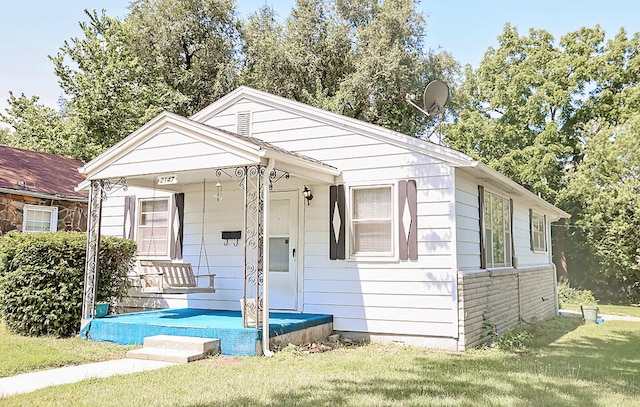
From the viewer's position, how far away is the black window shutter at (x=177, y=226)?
9.93 meters

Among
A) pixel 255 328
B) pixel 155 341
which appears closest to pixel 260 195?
pixel 255 328

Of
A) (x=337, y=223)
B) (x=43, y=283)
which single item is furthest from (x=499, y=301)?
(x=43, y=283)

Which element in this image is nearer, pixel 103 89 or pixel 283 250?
pixel 283 250

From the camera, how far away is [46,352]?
22.5ft

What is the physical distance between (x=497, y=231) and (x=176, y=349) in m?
6.56

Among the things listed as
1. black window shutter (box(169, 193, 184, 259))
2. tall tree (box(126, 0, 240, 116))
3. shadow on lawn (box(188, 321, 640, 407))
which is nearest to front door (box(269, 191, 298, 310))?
black window shutter (box(169, 193, 184, 259))

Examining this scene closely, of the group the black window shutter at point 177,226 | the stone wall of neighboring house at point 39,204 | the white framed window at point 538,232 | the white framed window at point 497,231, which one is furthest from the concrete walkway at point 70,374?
the white framed window at point 538,232

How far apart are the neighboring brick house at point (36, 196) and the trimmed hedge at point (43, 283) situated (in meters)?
3.97

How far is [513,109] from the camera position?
23.5 m

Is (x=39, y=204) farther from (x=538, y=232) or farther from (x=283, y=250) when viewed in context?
(x=538, y=232)

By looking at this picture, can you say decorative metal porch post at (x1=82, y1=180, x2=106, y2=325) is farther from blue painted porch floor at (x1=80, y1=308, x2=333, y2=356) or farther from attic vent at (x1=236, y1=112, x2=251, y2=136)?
attic vent at (x1=236, y1=112, x2=251, y2=136)

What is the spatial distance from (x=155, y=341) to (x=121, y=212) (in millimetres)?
4457

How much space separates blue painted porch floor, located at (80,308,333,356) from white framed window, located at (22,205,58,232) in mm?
5567

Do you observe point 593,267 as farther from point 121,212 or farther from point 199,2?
point 199,2
